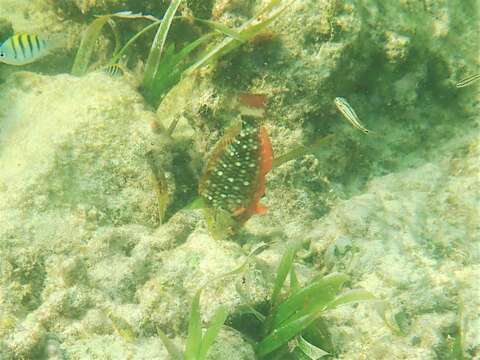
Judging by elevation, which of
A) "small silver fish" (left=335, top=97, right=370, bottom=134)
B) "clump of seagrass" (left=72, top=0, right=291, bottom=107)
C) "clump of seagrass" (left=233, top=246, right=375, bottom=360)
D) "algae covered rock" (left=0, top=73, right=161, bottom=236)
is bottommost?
"clump of seagrass" (left=233, top=246, right=375, bottom=360)

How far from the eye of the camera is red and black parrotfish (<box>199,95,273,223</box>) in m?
2.92

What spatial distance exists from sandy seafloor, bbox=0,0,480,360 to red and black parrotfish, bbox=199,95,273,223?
11.6 inches

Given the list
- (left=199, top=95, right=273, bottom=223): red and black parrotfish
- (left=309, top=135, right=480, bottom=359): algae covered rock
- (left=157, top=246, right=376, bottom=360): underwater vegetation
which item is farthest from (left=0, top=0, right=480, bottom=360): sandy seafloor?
(left=199, top=95, right=273, bottom=223): red and black parrotfish

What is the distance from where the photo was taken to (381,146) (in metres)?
3.97

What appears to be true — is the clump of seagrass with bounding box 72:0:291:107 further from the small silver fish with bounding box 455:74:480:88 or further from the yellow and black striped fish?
the small silver fish with bounding box 455:74:480:88

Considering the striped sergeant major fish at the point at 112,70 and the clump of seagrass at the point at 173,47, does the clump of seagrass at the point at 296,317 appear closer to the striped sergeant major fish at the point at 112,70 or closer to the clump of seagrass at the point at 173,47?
the clump of seagrass at the point at 173,47

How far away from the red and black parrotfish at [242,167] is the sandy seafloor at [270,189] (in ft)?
0.97

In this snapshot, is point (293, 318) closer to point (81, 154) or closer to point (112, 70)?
point (81, 154)

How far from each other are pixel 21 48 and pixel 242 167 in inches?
87.9

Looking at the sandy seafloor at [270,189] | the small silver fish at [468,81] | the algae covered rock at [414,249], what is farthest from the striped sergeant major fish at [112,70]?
the small silver fish at [468,81]

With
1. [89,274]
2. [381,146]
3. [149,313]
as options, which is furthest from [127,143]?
[381,146]

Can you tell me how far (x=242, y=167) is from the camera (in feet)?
9.87

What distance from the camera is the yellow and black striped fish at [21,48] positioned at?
11.2 feet

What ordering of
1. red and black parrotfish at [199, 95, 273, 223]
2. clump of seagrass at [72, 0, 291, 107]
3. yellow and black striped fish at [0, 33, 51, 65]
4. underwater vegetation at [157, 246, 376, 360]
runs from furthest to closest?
1. yellow and black striped fish at [0, 33, 51, 65]
2. clump of seagrass at [72, 0, 291, 107]
3. red and black parrotfish at [199, 95, 273, 223]
4. underwater vegetation at [157, 246, 376, 360]
